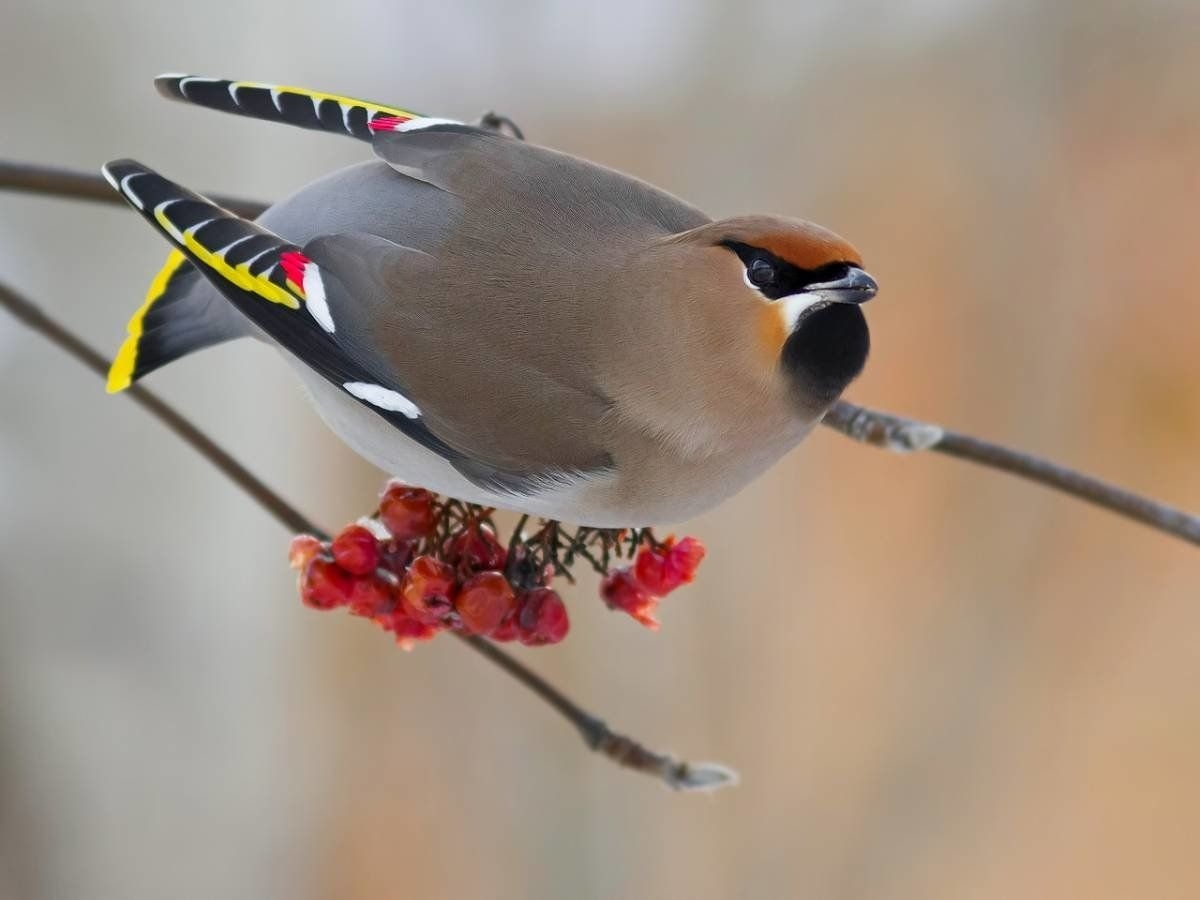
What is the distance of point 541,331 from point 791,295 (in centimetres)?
21

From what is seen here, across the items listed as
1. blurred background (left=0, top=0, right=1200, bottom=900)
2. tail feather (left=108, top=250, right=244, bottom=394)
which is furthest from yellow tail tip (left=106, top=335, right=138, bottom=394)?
blurred background (left=0, top=0, right=1200, bottom=900)

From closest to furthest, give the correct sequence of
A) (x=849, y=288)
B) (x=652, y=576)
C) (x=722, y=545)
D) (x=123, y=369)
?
(x=849, y=288), (x=652, y=576), (x=123, y=369), (x=722, y=545)

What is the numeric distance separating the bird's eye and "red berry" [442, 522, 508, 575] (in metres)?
0.32

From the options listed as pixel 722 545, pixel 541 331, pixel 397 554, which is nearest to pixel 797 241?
pixel 541 331

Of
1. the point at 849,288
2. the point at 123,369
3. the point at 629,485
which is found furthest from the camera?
the point at 123,369

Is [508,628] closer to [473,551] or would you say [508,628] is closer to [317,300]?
[473,551]

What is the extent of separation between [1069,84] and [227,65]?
5.98 feet

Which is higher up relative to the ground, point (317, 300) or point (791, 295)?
point (791, 295)

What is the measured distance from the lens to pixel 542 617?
113 cm

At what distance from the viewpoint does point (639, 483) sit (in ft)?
3.57

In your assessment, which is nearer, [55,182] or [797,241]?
[797,241]

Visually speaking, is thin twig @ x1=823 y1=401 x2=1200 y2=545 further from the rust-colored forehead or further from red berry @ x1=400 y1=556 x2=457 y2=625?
red berry @ x1=400 y1=556 x2=457 y2=625

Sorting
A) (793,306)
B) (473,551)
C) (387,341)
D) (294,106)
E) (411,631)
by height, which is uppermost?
(793,306)

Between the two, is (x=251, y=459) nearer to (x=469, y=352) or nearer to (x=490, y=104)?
(x=490, y=104)
